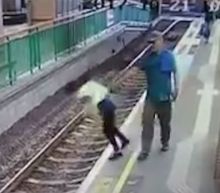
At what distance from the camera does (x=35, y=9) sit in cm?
2266

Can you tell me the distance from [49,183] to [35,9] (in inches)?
519

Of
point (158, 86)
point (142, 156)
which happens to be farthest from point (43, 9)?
point (158, 86)

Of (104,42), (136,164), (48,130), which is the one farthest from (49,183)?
(104,42)

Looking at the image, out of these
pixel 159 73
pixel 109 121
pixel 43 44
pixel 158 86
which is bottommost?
pixel 43 44

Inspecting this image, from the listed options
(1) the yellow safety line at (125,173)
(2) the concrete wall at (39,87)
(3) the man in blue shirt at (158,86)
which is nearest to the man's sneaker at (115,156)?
(1) the yellow safety line at (125,173)

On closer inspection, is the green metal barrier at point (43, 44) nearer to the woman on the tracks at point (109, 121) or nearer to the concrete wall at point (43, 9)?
the concrete wall at point (43, 9)

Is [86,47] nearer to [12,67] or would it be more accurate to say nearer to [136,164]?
[12,67]

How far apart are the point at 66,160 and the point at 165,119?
98.7 inches

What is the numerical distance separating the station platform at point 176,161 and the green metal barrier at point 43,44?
2.92 m

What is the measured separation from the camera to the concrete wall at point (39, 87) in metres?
13.8

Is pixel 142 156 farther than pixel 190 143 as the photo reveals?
No

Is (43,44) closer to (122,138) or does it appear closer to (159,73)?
(122,138)

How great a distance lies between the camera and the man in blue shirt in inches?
357

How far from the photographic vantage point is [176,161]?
978 centimetres
